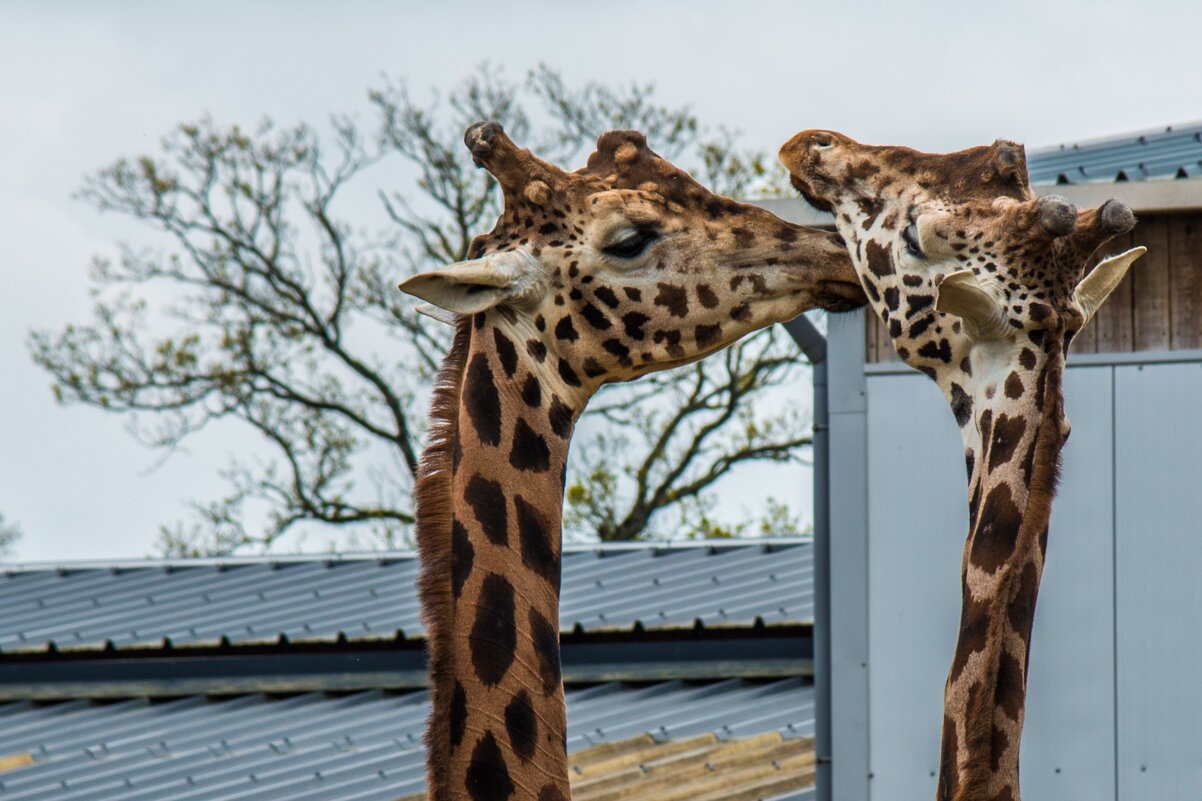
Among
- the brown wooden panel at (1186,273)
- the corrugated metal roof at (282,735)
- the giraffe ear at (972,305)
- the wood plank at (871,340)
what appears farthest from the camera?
the corrugated metal roof at (282,735)

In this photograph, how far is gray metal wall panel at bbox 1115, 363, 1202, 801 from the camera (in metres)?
9.30

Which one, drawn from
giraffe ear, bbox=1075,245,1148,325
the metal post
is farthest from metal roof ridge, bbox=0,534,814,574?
giraffe ear, bbox=1075,245,1148,325

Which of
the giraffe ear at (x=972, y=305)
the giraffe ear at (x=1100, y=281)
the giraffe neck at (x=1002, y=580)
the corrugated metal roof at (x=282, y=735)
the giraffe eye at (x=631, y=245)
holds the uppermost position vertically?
the giraffe eye at (x=631, y=245)

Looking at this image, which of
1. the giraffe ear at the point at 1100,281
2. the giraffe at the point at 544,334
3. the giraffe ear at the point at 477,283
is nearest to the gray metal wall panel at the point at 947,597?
the giraffe ear at the point at 1100,281

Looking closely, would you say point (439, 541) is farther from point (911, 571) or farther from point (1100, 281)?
point (911, 571)

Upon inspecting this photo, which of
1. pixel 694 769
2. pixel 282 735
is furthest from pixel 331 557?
pixel 694 769

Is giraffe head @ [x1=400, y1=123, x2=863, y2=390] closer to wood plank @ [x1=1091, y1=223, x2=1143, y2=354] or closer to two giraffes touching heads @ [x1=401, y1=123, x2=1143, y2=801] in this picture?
two giraffes touching heads @ [x1=401, y1=123, x2=1143, y2=801]

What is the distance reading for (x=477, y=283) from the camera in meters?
5.21

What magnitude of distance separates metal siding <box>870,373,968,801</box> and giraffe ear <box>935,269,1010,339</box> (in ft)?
13.5

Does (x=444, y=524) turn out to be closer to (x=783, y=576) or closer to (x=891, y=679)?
(x=891, y=679)

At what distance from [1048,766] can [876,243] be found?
14.9ft

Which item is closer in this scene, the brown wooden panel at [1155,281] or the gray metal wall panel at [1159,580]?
the gray metal wall panel at [1159,580]

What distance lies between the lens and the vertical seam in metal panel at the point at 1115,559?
934 cm

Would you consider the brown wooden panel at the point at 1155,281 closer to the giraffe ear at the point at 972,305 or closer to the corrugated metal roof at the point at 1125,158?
the corrugated metal roof at the point at 1125,158
